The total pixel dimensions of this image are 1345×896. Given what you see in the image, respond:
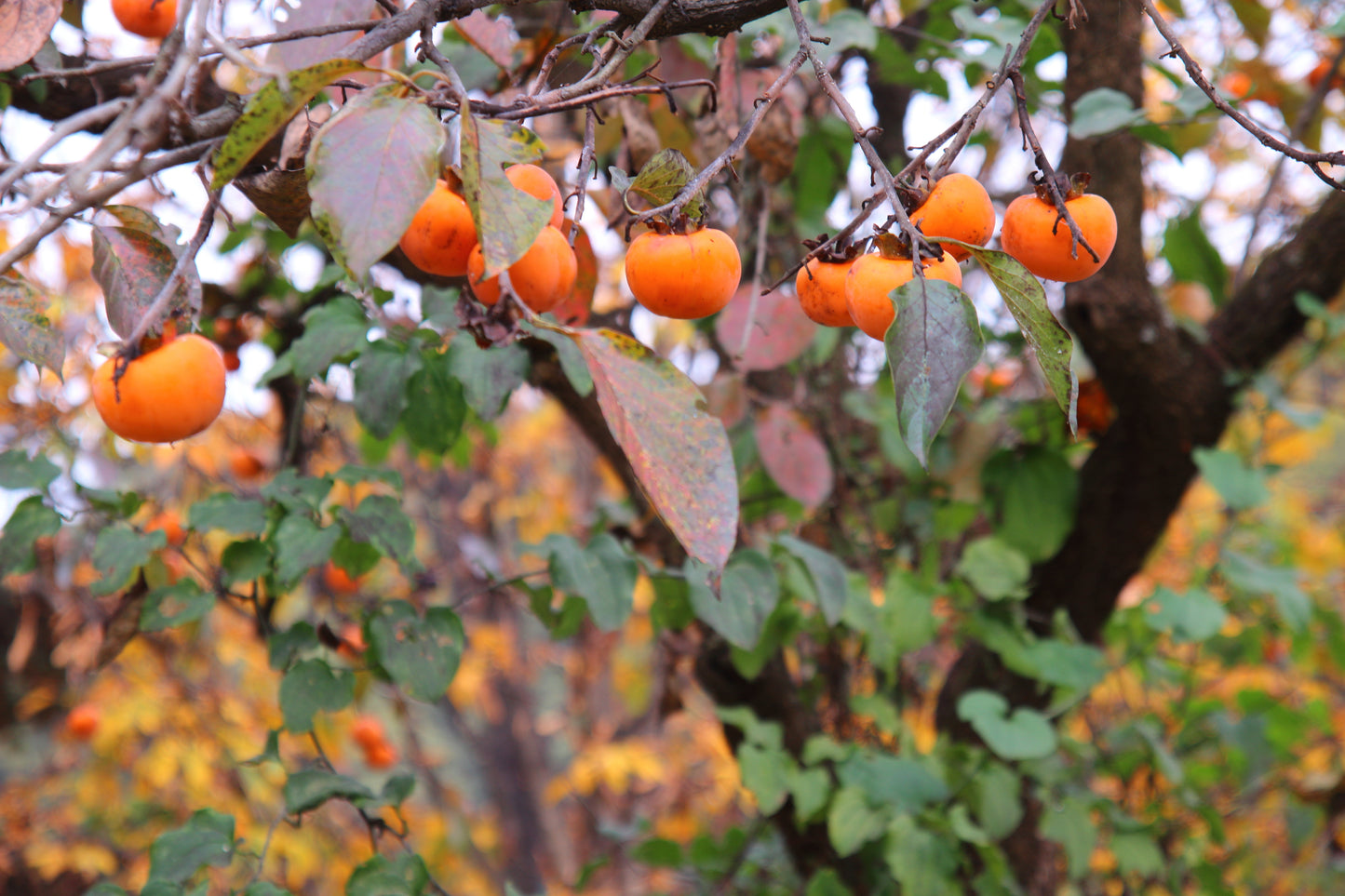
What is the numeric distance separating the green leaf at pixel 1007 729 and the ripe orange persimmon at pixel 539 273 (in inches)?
33.9

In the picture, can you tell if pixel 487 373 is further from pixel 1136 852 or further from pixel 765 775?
pixel 1136 852

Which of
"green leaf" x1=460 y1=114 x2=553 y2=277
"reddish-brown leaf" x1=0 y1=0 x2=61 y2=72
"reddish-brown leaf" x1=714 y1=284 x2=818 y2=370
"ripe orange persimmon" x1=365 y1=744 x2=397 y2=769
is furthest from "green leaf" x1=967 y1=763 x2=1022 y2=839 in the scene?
"ripe orange persimmon" x1=365 y1=744 x2=397 y2=769

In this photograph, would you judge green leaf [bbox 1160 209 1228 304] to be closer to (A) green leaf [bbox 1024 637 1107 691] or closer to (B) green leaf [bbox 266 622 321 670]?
(A) green leaf [bbox 1024 637 1107 691]

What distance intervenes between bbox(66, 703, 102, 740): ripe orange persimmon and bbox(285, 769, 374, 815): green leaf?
2.01 meters

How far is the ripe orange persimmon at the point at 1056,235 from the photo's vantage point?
50 centimetres

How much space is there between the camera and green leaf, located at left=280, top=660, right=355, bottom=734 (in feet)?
2.92

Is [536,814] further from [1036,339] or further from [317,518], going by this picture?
[1036,339]

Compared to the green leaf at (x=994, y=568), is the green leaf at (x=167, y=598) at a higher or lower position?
lower

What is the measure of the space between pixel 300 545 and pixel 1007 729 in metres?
0.84

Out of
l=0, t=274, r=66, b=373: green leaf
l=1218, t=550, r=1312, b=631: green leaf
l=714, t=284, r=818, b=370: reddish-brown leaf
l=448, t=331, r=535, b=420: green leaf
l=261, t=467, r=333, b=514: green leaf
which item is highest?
l=0, t=274, r=66, b=373: green leaf

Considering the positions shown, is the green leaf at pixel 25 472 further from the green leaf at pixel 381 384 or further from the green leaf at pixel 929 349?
the green leaf at pixel 929 349

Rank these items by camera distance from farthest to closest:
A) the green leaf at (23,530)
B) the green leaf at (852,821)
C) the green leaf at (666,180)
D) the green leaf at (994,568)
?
the green leaf at (994,568) < the green leaf at (852,821) < the green leaf at (23,530) < the green leaf at (666,180)

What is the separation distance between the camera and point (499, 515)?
3727 millimetres

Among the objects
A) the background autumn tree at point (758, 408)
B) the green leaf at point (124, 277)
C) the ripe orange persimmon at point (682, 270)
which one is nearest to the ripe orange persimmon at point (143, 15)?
the background autumn tree at point (758, 408)
